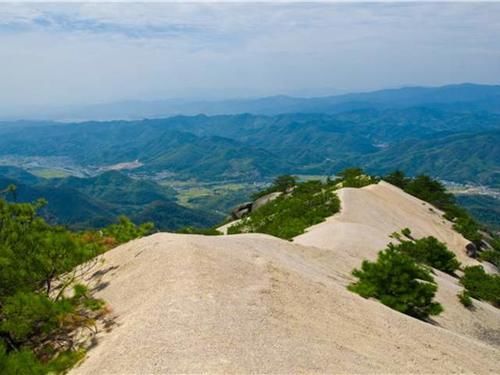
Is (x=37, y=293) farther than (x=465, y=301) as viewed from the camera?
No

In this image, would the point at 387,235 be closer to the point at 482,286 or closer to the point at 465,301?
the point at 482,286

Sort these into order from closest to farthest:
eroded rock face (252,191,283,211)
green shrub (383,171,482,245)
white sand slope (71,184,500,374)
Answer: white sand slope (71,184,500,374) → green shrub (383,171,482,245) → eroded rock face (252,191,283,211)

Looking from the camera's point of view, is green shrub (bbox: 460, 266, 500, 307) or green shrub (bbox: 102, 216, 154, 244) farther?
green shrub (bbox: 460, 266, 500, 307)

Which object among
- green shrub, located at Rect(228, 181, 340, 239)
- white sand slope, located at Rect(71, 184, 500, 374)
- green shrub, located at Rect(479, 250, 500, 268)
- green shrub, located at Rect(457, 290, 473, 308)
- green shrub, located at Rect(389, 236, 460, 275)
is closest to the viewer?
white sand slope, located at Rect(71, 184, 500, 374)

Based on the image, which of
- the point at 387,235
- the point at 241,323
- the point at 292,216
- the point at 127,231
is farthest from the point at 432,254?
the point at 241,323

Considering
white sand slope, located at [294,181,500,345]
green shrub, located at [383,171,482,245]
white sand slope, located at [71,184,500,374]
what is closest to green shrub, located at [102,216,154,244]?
white sand slope, located at [71,184,500,374]

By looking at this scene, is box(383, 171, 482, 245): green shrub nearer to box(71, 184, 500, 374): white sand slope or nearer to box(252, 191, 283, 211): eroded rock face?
box(252, 191, 283, 211): eroded rock face

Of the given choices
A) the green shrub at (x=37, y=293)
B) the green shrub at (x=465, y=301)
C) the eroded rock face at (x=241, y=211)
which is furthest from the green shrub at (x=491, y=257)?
the green shrub at (x=37, y=293)
